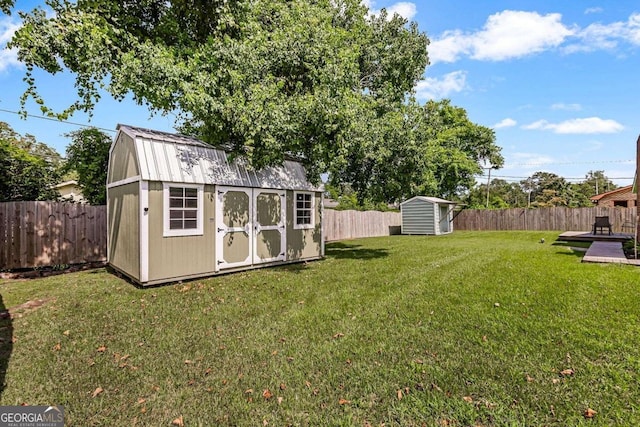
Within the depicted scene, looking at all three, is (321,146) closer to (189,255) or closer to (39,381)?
(189,255)

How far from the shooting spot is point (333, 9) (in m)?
10.9

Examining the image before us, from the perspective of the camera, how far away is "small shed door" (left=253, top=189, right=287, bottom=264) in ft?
A: 26.3

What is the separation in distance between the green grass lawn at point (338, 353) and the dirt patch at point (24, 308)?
82mm

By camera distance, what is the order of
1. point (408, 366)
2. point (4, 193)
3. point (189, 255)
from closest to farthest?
point (408, 366)
point (189, 255)
point (4, 193)

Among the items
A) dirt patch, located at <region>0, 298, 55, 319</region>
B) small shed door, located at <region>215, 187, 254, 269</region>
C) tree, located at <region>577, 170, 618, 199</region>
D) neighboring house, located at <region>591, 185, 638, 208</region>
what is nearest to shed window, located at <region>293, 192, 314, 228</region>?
small shed door, located at <region>215, 187, 254, 269</region>

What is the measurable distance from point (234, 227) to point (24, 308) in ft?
12.9

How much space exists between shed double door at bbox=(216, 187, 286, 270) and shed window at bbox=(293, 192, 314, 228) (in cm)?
52

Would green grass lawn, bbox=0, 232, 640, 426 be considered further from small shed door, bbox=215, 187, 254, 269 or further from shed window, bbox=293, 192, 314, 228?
shed window, bbox=293, 192, 314, 228

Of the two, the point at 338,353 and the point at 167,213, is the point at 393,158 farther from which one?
the point at 338,353

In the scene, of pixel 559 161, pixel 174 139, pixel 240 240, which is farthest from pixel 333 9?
pixel 559 161

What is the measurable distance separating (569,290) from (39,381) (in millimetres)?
7404

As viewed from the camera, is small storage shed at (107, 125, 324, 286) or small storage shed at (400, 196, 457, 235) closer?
small storage shed at (107, 125, 324, 286)

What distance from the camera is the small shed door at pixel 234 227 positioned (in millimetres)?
7281

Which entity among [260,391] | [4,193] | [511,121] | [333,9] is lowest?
[260,391]
